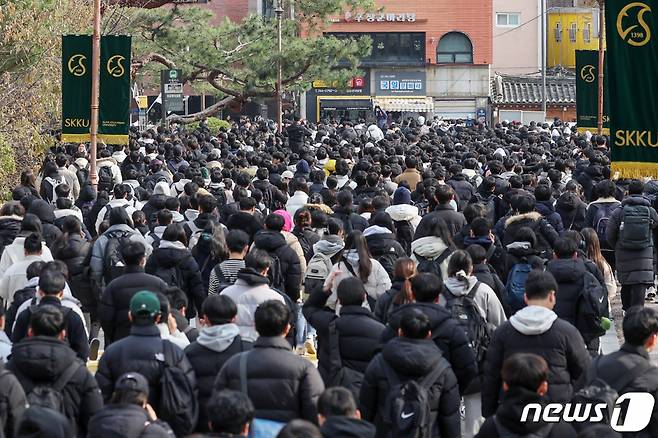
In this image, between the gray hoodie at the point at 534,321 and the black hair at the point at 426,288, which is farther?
the black hair at the point at 426,288

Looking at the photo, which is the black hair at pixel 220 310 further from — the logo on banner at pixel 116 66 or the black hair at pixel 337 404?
the logo on banner at pixel 116 66

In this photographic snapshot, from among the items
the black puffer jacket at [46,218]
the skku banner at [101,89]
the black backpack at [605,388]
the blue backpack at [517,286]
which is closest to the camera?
the black backpack at [605,388]

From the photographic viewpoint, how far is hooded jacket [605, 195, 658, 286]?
1376cm

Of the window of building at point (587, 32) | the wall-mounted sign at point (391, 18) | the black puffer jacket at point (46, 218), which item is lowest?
the black puffer jacket at point (46, 218)

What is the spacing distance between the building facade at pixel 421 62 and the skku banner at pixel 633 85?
4970cm

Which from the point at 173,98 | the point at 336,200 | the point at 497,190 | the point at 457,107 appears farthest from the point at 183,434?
the point at 457,107

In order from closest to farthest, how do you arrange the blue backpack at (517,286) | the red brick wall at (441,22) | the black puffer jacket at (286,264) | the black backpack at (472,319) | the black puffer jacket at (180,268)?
the black backpack at (472,319) → the blue backpack at (517,286) → the black puffer jacket at (180,268) → the black puffer jacket at (286,264) → the red brick wall at (441,22)

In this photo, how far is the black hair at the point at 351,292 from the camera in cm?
861

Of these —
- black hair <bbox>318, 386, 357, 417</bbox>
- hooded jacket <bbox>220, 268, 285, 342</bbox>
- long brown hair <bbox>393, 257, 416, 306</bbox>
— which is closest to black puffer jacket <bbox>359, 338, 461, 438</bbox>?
black hair <bbox>318, 386, 357, 417</bbox>

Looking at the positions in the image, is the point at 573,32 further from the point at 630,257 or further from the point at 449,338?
the point at 449,338

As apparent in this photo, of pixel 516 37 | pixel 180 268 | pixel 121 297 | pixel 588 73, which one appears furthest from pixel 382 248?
pixel 516 37

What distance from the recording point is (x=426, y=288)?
27.9 feet

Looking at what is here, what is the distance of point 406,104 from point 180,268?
4992cm

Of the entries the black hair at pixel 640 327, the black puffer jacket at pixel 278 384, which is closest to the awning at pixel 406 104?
the black hair at pixel 640 327
